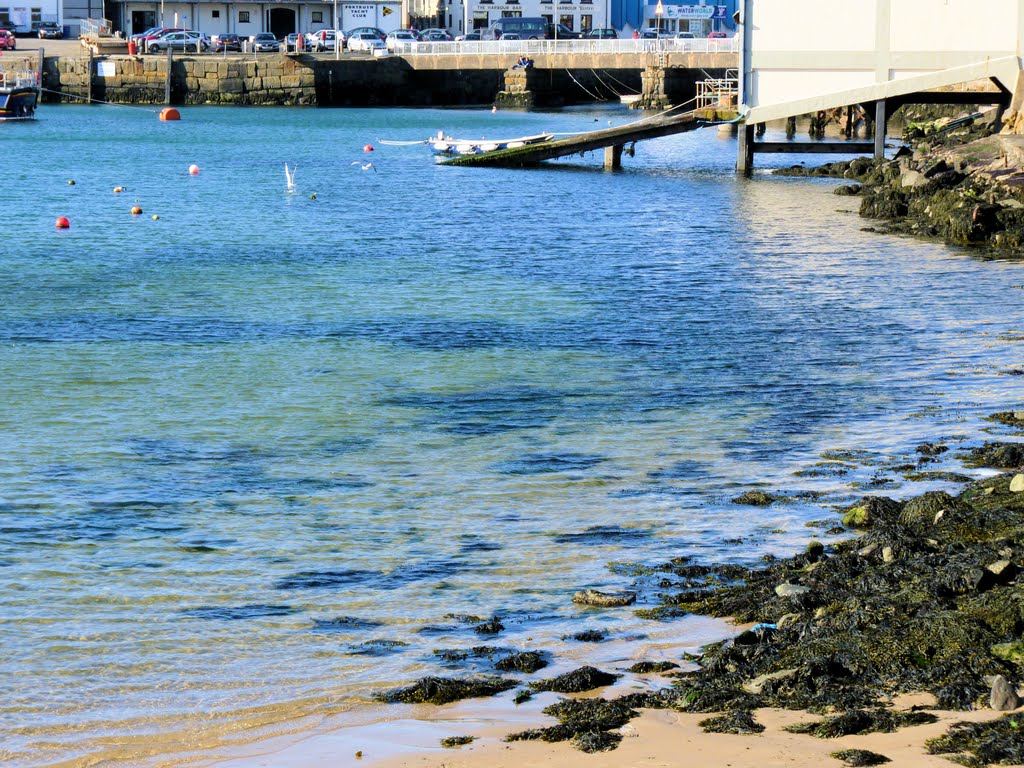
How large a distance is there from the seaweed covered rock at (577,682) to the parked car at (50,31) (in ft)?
331

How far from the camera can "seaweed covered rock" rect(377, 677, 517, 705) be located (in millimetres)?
8055

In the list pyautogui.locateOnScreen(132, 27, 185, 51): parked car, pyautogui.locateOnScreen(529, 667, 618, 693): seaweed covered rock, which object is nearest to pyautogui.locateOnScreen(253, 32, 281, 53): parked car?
pyautogui.locateOnScreen(132, 27, 185, 51): parked car

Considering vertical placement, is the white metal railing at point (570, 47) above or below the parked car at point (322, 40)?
below

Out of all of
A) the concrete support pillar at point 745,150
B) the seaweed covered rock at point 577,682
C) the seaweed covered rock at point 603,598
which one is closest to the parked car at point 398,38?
the concrete support pillar at point 745,150

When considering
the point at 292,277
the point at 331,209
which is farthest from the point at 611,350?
the point at 331,209

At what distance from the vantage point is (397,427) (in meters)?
15.1

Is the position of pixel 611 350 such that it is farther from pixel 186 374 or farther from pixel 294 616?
pixel 294 616

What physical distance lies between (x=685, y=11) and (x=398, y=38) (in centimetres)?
3101

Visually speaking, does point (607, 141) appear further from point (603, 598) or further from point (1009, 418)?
point (603, 598)

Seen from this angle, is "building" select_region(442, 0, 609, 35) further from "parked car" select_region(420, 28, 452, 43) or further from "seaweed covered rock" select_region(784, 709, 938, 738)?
"seaweed covered rock" select_region(784, 709, 938, 738)

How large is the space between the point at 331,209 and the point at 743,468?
2667 centimetres

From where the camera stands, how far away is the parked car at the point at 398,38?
93000 mm

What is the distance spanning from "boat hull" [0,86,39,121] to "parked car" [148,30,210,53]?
17.3m

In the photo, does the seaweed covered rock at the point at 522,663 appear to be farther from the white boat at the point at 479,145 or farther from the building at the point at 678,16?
the building at the point at 678,16
